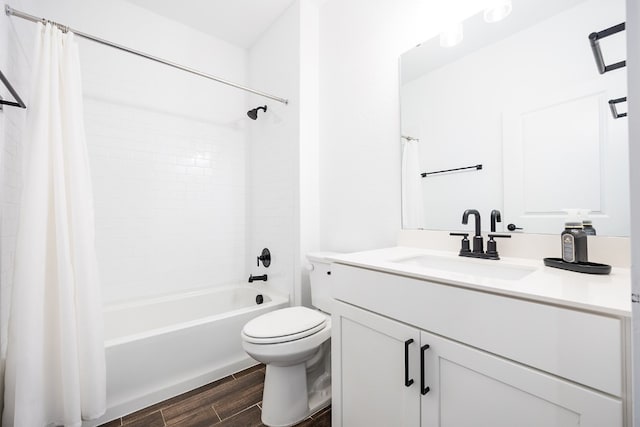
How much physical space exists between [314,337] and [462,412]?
0.73 metres

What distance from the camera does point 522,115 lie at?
1096mm

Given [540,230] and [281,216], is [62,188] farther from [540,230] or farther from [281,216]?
[540,230]

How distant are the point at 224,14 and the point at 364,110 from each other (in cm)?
141

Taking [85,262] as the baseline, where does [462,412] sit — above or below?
below

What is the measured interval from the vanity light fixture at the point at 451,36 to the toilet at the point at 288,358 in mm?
1220

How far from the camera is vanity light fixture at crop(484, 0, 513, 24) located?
1162 mm

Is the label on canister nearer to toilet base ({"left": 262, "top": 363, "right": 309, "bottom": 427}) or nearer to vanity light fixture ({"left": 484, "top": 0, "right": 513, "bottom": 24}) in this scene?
vanity light fixture ({"left": 484, "top": 0, "right": 513, "bottom": 24})

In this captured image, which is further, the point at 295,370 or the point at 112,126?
the point at 112,126

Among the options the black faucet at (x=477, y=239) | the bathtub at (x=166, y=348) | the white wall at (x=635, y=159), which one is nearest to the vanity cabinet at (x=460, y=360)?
the white wall at (x=635, y=159)

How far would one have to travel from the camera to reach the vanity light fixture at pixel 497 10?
116 cm

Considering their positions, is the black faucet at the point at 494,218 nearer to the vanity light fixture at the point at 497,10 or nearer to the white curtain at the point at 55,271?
the vanity light fixture at the point at 497,10

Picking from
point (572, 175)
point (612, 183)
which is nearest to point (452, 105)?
point (572, 175)

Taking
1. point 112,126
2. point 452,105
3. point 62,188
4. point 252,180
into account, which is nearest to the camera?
point 62,188

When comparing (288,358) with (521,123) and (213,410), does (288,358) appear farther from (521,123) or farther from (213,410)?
(521,123)
